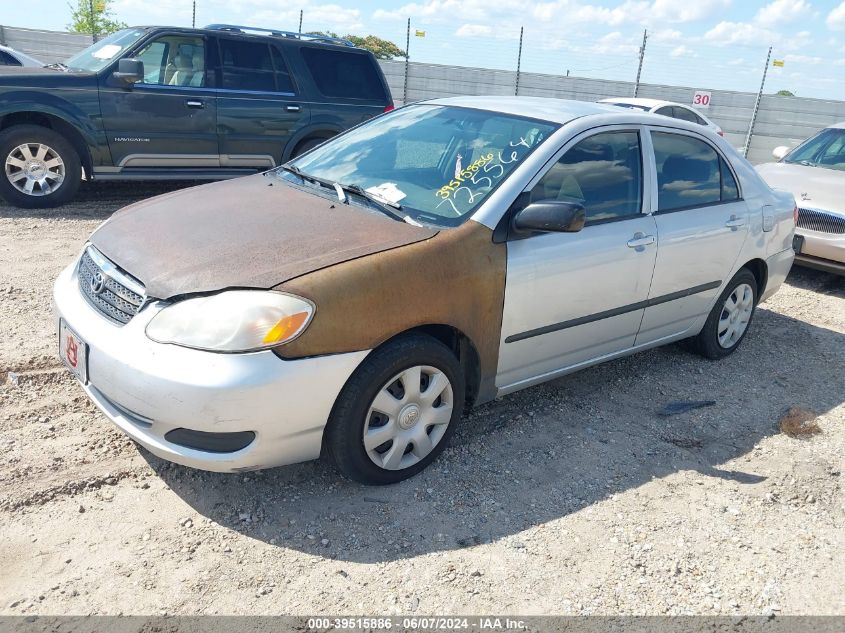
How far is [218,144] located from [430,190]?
16.8 feet

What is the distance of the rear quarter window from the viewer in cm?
845

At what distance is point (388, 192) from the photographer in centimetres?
357

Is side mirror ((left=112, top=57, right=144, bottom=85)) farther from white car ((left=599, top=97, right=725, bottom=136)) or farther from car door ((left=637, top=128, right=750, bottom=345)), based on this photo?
white car ((left=599, top=97, right=725, bottom=136))

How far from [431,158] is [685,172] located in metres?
1.69

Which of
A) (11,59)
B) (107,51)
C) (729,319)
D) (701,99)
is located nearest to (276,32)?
(107,51)

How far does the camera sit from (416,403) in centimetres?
A: 314

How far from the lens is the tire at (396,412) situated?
289 centimetres

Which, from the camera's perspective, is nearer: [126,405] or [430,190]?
[126,405]

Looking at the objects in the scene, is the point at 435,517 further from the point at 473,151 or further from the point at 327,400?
the point at 473,151

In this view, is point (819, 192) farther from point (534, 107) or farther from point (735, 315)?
point (534, 107)

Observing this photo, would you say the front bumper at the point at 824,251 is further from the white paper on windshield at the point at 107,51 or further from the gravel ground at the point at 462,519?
the white paper on windshield at the point at 107,51

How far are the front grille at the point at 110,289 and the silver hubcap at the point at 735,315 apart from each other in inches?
151

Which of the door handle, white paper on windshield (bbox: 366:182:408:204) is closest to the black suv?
white paper on windshield (bbox: 366:182:408:204)

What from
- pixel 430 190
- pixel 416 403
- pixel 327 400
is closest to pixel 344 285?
pixel 327 400
